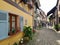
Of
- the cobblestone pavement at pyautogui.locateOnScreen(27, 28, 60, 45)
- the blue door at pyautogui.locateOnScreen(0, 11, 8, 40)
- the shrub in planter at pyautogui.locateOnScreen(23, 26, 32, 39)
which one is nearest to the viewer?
the blue door at pyautogui.locateOnScreen(0, 11, 8, 40)

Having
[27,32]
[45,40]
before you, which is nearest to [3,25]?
[27,32]

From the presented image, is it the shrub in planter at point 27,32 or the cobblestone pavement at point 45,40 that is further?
the shrub in planter at point 27,32

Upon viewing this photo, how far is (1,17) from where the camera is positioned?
22.1ft

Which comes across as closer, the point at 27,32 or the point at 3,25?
the point at 3,25

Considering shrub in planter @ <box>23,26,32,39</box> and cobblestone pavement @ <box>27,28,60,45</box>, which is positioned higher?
shrub in planter @ <box>23,26,32,39</box>

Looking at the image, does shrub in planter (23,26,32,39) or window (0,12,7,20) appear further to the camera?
shrub in planter (23,26,32,39)

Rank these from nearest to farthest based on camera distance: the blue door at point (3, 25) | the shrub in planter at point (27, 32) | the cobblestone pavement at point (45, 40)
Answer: the blue door at point (3, 25) → the cobblestone pavement at point (45, 40) → the shrub in planter at point (27, 32)

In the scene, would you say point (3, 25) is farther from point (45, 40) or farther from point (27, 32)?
point (45, 40)

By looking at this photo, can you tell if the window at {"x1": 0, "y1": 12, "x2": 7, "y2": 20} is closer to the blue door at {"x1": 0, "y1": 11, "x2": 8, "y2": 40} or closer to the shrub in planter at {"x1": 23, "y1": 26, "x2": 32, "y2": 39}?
the blue door at {"x1": 0, "y1": 11, "x2": 8, "y2": 40}

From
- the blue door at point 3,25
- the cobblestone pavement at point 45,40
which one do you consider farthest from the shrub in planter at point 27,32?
the blue door at point 3,25

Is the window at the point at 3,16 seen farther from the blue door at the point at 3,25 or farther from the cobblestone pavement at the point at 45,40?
the cobblestone pavement at the point at 45,40

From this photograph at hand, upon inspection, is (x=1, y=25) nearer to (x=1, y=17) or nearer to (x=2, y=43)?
(x=1, y=17)

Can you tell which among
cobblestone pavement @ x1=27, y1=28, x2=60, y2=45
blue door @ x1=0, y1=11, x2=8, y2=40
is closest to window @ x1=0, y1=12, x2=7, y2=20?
blue door @ x1=0, y1=11, x2=8, y2=40

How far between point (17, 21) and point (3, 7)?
4320 mm
